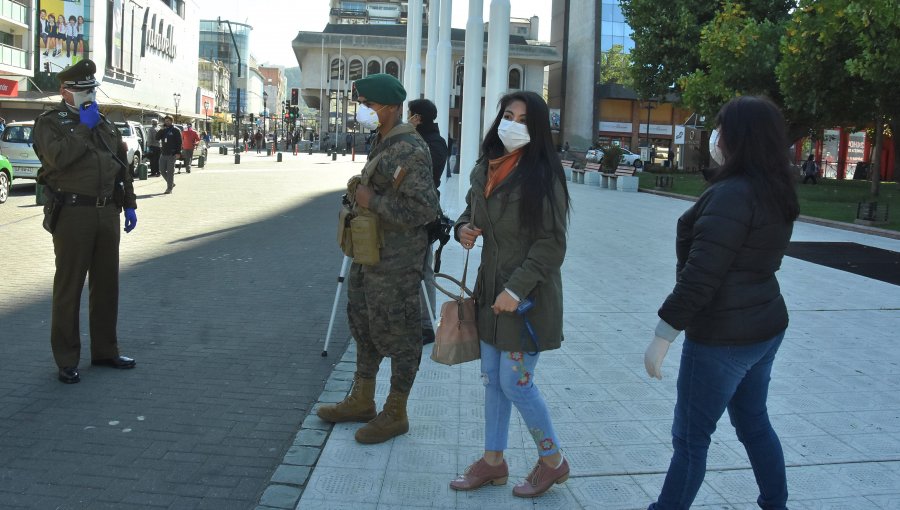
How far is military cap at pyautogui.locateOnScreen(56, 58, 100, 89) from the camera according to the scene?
5.45 meters

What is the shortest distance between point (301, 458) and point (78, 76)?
2975mm

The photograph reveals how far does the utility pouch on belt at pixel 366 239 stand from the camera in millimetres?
4285

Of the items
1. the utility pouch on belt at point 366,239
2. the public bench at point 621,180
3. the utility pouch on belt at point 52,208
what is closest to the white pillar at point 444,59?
the utility pouch on belt at point 52,208

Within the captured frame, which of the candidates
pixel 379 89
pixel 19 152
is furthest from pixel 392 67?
pixel 379 89

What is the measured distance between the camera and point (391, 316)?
4.43 m

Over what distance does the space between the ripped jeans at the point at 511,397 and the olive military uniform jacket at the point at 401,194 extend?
815mm

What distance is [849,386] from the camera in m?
5.98

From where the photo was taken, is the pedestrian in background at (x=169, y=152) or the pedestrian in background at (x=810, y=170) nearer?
the pedestrian in background at (x=169, y=152)

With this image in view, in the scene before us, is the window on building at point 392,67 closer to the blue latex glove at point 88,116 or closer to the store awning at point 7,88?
the store awning at point 7,88

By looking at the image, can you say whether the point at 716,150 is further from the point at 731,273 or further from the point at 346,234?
the point at 346,234

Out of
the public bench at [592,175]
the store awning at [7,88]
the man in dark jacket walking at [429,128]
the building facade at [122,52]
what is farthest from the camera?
the building facade at [122,52]

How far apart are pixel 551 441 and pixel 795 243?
1237 centimetres

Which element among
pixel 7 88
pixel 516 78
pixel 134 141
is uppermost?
pixel 516 78

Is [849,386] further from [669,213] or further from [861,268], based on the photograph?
[669,213]
